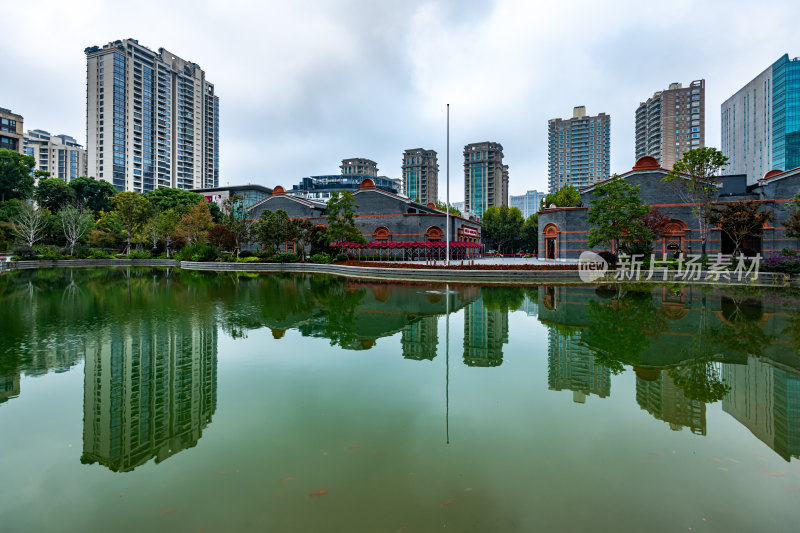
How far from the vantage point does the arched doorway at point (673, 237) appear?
96.2 feet

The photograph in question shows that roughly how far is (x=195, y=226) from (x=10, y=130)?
46.2 meters

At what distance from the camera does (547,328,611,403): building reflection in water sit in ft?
19.0

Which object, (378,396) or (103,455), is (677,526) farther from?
(103,455)

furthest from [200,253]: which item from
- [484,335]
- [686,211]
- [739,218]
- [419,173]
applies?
[419,173]

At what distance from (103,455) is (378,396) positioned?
314 cm

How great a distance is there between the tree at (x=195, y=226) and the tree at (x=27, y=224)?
13480mm

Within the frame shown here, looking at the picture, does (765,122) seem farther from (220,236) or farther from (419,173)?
(220,236)

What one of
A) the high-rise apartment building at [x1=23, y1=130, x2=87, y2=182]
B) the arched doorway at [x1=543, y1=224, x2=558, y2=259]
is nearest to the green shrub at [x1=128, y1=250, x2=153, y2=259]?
the arched doorway at [x1=543, y1=224, x2=558, y2=259]

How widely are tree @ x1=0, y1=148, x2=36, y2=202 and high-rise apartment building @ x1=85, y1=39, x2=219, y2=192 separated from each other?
34.7 metres

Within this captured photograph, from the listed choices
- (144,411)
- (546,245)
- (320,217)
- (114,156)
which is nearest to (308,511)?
(144,411)

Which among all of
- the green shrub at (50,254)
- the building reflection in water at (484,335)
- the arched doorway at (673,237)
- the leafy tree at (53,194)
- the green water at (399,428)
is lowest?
the green water at (399,428)

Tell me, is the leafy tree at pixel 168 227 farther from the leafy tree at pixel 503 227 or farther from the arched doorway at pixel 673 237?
the arched doorway at pixel 673 237

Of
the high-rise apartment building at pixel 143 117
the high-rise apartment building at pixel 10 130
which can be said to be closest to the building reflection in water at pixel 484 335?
the high-rise apartment building at pixel 10 130

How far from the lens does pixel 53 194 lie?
172ft
